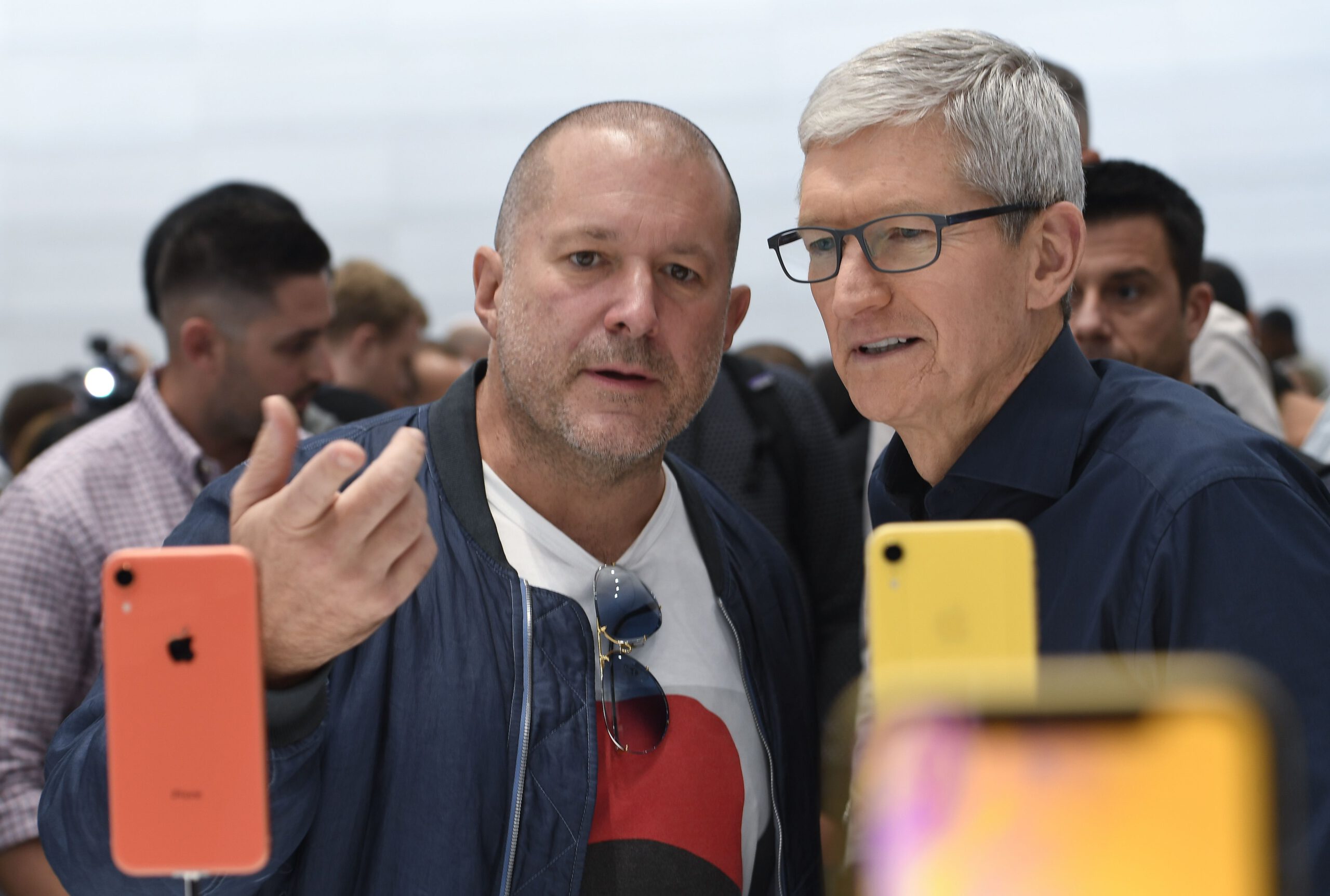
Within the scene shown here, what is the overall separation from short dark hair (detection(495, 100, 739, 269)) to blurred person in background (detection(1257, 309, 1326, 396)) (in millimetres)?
4827

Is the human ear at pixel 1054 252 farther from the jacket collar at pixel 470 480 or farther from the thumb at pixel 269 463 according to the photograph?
the thumb at pixel 269 463

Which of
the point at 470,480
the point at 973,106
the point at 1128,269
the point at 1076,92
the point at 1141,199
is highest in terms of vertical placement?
the point at 1076,92

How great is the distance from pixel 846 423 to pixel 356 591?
2.84 m

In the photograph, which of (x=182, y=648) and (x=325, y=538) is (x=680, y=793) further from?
(x=182, y=648)

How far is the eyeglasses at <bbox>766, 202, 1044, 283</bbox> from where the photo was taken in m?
1.29

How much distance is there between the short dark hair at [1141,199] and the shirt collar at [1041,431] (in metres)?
1.03

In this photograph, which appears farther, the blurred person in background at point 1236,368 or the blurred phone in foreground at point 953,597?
the blurred person in background at point 1236,368

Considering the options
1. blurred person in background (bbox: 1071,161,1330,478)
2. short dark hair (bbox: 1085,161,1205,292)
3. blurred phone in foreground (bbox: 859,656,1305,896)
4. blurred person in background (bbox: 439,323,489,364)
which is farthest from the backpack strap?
blurred person in background (bbox: 439,323,489,364)

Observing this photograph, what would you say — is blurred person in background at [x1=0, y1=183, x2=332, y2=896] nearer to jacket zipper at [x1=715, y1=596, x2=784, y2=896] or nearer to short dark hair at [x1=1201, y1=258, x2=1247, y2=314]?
jacket zipper at [x1=715, y1=596, x2=784, y2=896]

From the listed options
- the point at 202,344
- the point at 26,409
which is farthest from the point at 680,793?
the point at 26,409

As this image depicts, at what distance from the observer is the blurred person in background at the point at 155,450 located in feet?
6.64

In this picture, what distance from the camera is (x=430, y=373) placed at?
471 cm

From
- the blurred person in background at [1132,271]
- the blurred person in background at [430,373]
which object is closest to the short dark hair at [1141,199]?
the blurred person in background at [1132,271]

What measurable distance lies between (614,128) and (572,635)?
0.69 m
